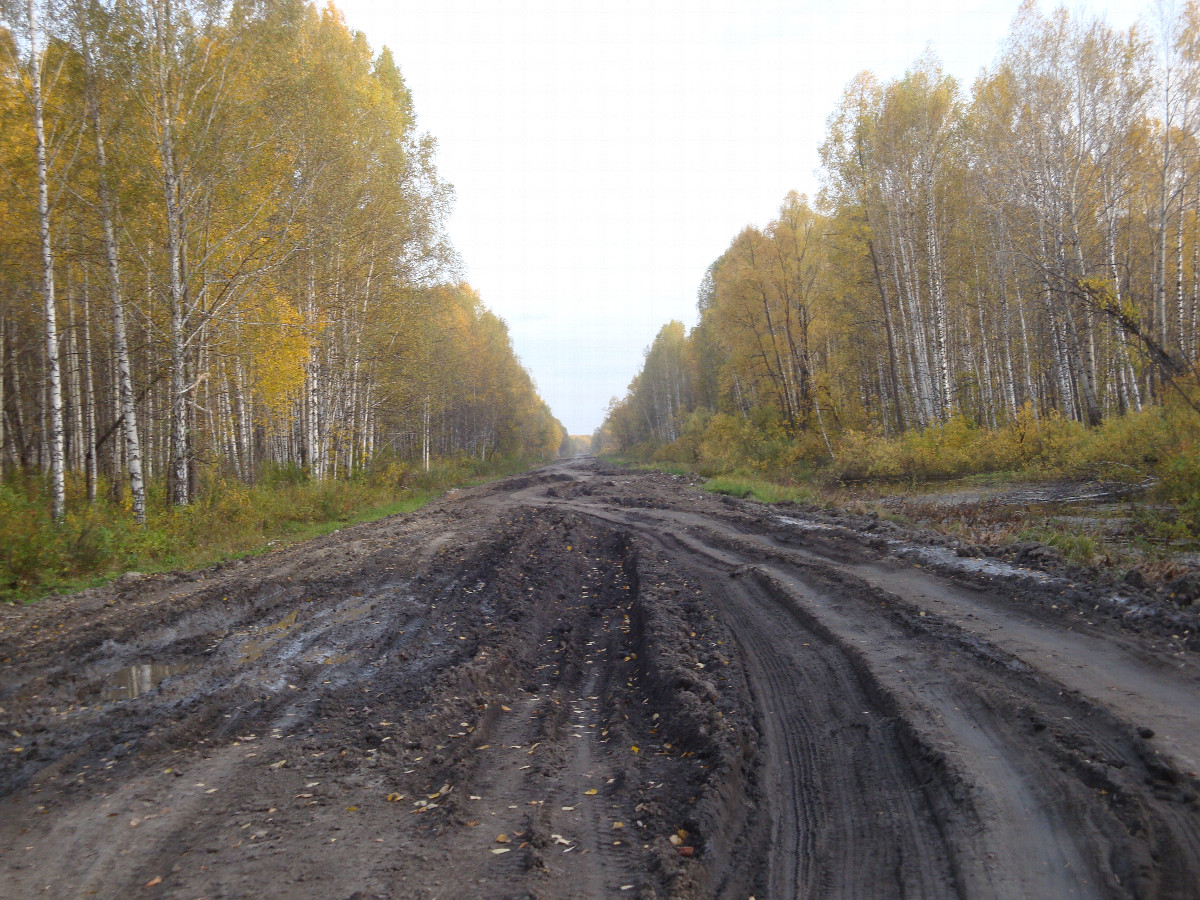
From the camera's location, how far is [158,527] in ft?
38.9

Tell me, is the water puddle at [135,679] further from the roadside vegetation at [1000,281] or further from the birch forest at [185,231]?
the roadside vegetation at [1000,281]

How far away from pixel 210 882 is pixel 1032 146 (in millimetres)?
24090

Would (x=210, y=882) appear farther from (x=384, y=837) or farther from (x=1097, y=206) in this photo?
(x=1097, y=206)

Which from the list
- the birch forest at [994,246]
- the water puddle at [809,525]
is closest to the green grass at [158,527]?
the water puddle at [809,525]

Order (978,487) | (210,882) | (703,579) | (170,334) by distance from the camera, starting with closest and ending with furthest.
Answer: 1. (210,882)
2. (703,579)
3. (170,334)
4. (978,487)

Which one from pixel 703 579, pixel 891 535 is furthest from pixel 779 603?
pixel 891 535

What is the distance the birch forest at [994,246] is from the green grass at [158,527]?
16176mm

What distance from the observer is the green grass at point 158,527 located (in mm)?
9141

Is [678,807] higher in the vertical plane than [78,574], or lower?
lower

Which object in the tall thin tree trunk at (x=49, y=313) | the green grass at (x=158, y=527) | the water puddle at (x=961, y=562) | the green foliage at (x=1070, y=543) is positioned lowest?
the water puddle at (x=961, y=562)

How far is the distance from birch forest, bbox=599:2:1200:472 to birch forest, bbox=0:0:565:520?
54.2 feet

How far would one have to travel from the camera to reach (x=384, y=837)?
3283mm

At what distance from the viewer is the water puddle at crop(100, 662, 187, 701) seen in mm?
5250

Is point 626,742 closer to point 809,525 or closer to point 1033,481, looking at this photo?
point 809,525
